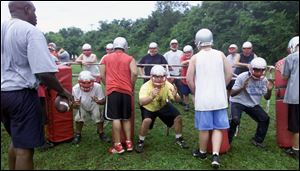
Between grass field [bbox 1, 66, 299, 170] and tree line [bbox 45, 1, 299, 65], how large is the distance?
93.0ft

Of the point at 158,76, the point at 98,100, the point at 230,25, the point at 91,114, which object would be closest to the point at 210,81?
the point at 158,76

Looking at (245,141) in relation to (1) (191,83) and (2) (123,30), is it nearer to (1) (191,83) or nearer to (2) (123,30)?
(1) (191,83)

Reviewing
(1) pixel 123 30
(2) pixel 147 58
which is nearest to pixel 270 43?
(2) pixel 147 58

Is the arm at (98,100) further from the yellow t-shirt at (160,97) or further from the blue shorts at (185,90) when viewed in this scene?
the blue shorts at (185,90)

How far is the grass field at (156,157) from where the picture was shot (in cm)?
487

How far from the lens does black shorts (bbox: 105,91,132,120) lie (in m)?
5.32

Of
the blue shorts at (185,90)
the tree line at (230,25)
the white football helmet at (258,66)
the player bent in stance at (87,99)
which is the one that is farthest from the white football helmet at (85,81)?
the tree line at (230,25)

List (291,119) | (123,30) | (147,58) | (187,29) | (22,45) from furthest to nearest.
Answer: (123,30), (187,29), (147,58), (291,119), (22,45)

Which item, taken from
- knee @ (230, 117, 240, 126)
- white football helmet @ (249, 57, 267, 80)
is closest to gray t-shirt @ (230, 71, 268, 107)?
white football helmet @ (249, 57, 267, 80)

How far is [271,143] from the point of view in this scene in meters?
6.01

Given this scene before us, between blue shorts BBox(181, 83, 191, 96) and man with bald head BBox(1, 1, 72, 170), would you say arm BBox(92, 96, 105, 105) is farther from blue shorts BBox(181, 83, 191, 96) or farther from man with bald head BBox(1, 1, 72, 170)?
blue shorts BBox(181, 83, 191, 96)

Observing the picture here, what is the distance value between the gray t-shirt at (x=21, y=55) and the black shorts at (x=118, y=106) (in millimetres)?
1796

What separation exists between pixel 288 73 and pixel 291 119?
69cm

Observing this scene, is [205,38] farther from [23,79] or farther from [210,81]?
[23,79]
